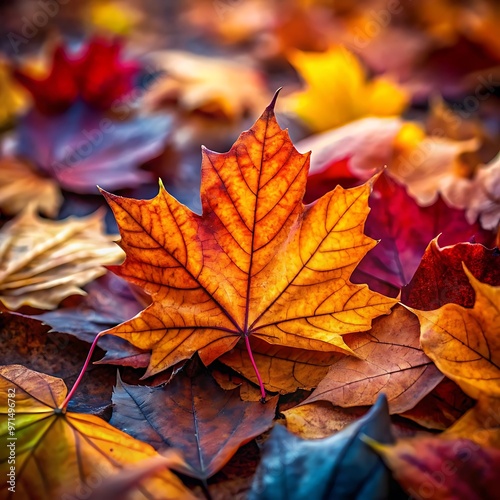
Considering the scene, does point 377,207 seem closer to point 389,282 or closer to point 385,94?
point 389,282

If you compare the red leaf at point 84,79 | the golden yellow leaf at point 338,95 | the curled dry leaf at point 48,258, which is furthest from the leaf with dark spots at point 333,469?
the red leaf at point 84,79

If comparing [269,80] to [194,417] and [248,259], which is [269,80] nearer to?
[248,259]

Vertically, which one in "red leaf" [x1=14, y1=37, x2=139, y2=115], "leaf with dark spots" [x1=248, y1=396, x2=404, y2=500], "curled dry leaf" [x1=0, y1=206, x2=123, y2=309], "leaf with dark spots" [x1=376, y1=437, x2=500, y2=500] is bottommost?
"leaf with dark spots" [x1=376, y1=437, x2=500, y2=500]

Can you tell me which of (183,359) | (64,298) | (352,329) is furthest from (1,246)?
(352,329)

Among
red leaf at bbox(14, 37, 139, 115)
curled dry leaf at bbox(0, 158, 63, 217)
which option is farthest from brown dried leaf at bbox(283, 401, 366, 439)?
red leaf at bbox(14, 37, 139, 115)

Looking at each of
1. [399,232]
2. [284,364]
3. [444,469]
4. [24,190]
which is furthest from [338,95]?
[444,469]

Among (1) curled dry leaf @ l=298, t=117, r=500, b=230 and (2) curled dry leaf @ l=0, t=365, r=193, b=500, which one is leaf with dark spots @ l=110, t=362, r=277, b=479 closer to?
(2) curled dry leaf @ l=0, t=365, r=193, b=500

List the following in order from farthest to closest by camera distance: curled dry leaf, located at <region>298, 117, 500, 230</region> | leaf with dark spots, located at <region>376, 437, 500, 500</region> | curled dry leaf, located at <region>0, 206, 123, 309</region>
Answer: curled dry leaf, located at <region>298, 117, 500, 230</region>, curled dry leaf, located at <region>0, 206, 123, 309</region>, leaf with dark spots, located at <region>376, 437, 500, 500</region>

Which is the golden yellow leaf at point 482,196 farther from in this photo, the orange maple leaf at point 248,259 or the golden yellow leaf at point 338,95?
the golden yellow leaf at point 338,95
